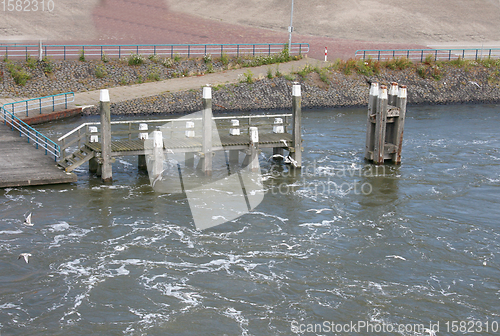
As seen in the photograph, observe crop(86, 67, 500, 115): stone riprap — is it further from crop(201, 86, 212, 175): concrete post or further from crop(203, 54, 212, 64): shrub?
crop(201, 86, 212, 175): concrete post

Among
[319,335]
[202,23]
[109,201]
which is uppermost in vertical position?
[202,23]

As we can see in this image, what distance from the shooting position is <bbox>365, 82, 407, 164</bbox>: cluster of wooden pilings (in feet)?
83.3

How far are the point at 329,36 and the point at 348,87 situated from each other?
55.7ft

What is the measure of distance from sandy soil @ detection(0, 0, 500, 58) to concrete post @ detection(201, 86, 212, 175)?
26.3 meters

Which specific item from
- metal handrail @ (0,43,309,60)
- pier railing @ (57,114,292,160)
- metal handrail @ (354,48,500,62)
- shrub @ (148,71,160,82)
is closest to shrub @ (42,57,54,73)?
metal handrail @ (0,43,309,60)

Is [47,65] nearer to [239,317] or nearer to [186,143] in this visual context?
[186,143]

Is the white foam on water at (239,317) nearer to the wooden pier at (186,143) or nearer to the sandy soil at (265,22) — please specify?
the wooden pier at (186,143)

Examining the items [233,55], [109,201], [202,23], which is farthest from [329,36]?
[109,201]

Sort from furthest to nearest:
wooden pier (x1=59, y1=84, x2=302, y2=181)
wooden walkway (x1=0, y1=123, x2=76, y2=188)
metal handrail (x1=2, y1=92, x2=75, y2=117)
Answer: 1. metal handrail (x1=2, y1=92, x2=75, y2=117)
2. wooden pier (x1=59, y1=84, x2=302, y2=181)
3. wooden walkway (x1=0, y1=123, x2=76, y2=188)

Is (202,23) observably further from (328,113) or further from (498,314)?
(498,314)

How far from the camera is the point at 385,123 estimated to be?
83.4 ft

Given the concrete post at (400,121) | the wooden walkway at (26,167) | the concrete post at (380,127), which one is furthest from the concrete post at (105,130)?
the concrete post at (400,121)

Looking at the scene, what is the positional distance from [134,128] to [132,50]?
1344 cm

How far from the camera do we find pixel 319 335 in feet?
44.8
